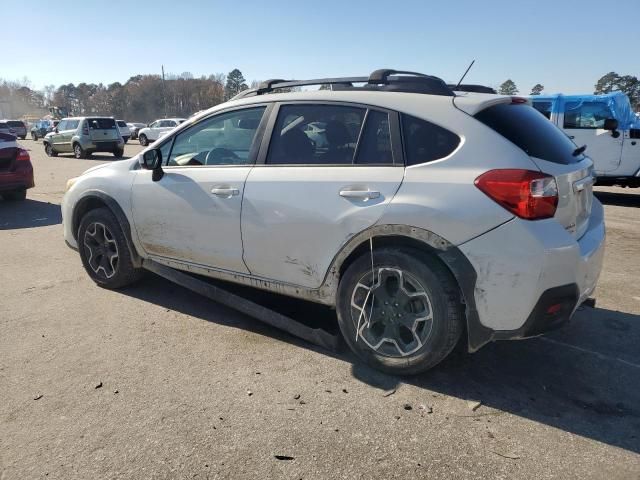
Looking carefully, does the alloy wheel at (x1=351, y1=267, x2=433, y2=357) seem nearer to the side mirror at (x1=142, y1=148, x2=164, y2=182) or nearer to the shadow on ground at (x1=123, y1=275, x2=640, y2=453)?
the shadow on ground at (x1=123, y1=275, x2=640, y2=453)

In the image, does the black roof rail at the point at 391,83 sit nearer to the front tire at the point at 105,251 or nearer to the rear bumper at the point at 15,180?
the front tire at the point at 105,251

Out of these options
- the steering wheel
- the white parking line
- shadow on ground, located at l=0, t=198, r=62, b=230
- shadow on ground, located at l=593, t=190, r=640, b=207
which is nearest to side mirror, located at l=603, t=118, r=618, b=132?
shadow on ground, located at l=593, t=190, r=640, b=207

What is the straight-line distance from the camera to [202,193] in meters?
3.72

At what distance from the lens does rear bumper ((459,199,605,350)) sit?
2.60 meters

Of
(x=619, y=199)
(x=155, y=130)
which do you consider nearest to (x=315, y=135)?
(x=619, y=199)

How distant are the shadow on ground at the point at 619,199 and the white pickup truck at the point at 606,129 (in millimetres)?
368

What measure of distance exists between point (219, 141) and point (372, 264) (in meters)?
1.72

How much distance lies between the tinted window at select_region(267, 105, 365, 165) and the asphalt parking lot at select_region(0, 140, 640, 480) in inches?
53.6

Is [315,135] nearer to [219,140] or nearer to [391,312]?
[219,140]

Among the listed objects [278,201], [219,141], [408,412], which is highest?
[219,141]

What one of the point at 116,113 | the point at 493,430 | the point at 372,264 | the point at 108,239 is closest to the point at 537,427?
the point at 493,430

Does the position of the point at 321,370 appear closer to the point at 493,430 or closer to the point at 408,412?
the point at 408,412

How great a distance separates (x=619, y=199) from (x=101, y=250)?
10.7 meters

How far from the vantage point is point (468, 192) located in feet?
8.89
